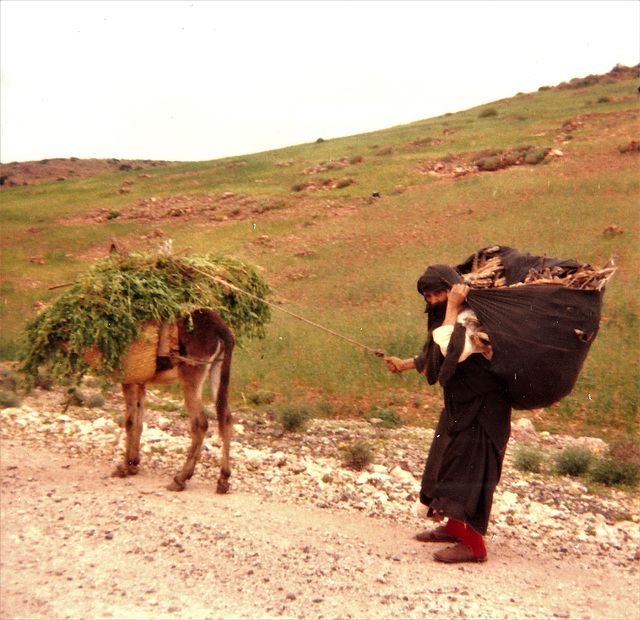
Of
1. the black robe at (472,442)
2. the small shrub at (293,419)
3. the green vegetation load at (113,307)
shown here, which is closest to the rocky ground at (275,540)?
the black robe at (472,442)

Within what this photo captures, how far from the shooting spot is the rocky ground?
3920 millimetres

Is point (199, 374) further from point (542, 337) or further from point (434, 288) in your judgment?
point (542, 337)

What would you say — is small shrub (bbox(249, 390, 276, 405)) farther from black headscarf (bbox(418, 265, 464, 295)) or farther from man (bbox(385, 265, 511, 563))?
black headscarf (bbox(418, 265, 464, 295))

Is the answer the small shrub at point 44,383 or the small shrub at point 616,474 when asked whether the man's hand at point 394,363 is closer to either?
the small shrub at point 616,474

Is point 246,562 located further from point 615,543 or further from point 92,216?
point 92,216

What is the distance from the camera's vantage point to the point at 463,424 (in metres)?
4.66

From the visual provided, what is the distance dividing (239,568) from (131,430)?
2.51 m

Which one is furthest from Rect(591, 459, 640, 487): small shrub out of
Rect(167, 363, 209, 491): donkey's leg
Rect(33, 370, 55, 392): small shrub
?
Rect(33, 370, 55, 392): small shrub

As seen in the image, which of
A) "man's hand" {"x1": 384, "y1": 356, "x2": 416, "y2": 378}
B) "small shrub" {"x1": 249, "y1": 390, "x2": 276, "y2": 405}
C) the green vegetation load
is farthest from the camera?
"small shrub" {"x1": 249, "y1": 390, "x2": 276, "y2": 405}

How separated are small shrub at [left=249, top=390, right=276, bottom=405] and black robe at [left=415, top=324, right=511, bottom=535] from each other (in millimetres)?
6857

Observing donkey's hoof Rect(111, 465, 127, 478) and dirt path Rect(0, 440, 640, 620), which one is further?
donkey's hoof Rect(111, 465, 127, 478)

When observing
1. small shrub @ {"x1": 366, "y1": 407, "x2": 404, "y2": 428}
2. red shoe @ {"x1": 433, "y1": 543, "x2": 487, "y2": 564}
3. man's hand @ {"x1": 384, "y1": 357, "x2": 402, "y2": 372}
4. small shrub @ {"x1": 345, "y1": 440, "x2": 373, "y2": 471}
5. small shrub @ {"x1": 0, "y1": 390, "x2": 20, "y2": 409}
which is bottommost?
small shrub @ {"x1": 366, "y1": 407, "x2": 404, "y2": 428}

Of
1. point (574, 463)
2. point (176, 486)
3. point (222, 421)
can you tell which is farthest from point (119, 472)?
point (574, 463)

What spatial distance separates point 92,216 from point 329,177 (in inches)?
491
